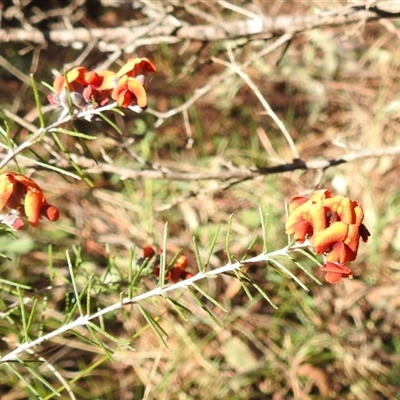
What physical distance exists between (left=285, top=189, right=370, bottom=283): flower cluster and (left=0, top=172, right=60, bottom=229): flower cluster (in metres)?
0.46

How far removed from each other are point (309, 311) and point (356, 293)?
0.78 feet

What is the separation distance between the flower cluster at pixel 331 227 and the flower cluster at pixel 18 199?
463 millimetres

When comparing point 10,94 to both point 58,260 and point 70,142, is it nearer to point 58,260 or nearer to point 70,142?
point 70,142

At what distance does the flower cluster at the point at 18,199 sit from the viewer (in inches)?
44.0

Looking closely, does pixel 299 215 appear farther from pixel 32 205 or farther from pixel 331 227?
pixel 32 205

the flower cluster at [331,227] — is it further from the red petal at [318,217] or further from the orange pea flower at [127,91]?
the orange pea flower at [127,91]

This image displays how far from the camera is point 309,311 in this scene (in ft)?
8.45

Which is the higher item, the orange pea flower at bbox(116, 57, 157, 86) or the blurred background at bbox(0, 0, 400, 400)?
the orange pea flower at bbox(116, 57, 157, 86)

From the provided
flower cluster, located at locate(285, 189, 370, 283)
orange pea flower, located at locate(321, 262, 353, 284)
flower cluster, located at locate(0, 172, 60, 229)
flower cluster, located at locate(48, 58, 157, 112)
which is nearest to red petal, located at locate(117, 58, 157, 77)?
flower cluster, located at locate(48, 58, 157, 112)

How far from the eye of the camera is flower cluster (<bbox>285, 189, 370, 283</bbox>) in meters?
1.07

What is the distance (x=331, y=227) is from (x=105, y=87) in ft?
1.76

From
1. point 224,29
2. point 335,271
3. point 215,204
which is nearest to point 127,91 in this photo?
point 335,271

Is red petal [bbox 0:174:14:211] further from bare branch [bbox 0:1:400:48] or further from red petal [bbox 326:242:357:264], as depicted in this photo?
bare branch [bbox 0:1:400:48]

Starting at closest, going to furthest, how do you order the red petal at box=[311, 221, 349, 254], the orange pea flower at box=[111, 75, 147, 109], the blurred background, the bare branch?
the red petal at box=[311, 221, 349, 254]
the orange pea flower at box=[111, 75, 147, 109]
the bare branch
the blurred background
